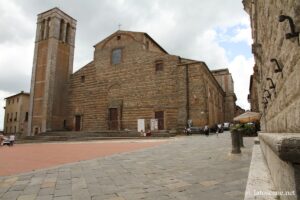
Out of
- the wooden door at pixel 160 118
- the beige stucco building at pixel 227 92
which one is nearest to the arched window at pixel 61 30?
the wooden door at pixel 160 118

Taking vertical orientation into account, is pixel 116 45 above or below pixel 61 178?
above

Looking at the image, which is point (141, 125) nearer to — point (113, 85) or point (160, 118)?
point (160, 118)

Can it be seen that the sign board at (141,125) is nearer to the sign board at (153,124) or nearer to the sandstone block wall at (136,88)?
the sandstone block wall at (136,88)

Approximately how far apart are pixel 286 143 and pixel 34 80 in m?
32.2

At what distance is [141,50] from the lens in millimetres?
26844

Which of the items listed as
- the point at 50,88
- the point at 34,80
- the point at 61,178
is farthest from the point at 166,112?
the point at 61,178

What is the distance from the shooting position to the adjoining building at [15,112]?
45625 millimetres

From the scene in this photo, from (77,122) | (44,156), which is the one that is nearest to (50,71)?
(77,122)

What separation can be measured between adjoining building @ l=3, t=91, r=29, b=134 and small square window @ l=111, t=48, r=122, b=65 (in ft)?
84.9

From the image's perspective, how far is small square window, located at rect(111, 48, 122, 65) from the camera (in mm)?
28234

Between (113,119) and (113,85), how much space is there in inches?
156

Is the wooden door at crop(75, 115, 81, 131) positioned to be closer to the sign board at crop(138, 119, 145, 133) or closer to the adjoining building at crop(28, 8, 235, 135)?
the adjoining building at crop(28, 8, 235, 135)

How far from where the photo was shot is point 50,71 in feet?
92.6

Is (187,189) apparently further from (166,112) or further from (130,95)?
(130,95)
